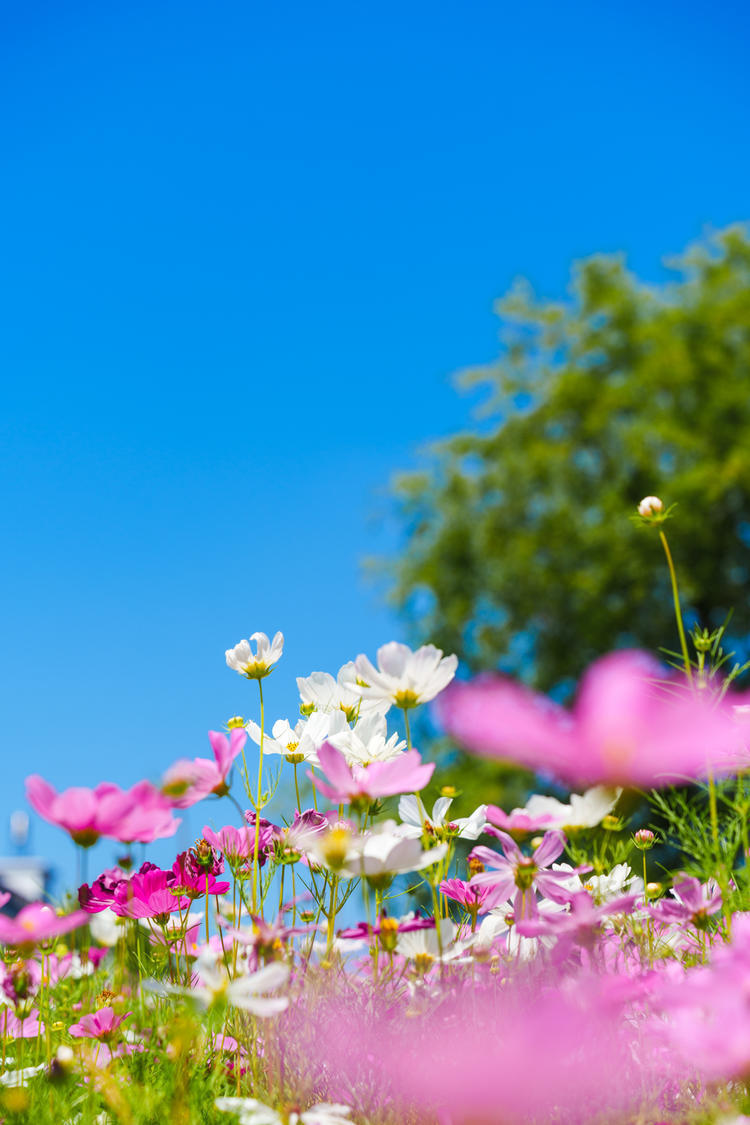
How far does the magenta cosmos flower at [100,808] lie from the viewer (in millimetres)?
1119

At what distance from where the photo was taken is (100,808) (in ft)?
3.72

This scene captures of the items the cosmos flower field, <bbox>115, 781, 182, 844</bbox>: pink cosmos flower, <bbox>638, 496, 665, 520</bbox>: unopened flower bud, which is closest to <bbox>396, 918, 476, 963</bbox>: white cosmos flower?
the cosmos flower field

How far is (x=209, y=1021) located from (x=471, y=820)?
1.87 ft

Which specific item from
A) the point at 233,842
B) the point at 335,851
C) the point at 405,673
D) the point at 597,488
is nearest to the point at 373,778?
the point at 335,851

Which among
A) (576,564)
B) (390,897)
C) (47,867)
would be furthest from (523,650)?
(47,867)

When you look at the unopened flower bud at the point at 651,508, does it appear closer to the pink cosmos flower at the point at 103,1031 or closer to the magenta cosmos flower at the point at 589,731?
the magenta cosmos flower at the point at 589,731

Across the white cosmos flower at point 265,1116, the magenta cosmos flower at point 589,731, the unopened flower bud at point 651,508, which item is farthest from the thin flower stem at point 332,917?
the unopened flower bud at point 651,508

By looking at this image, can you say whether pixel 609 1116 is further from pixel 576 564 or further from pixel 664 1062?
pixel 576 564

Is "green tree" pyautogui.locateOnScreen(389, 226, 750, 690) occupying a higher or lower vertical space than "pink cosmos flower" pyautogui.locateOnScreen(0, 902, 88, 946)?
higher

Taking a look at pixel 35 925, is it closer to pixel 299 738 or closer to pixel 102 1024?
pixel 102 1024

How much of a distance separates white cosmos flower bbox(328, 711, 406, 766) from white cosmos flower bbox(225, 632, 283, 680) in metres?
0.19

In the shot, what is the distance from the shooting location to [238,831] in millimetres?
1834

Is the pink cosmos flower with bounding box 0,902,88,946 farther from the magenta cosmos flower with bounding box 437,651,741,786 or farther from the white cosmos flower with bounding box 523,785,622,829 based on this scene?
the white cosmos flower with bounding box 523,785,622,829

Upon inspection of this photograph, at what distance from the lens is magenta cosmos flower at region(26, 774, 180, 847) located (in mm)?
1119
